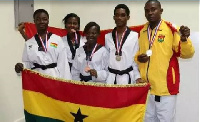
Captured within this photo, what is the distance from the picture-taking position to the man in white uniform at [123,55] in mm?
2373

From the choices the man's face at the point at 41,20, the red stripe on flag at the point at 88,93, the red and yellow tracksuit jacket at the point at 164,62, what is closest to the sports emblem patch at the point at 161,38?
the red and yellow tracksuit jacket at the point at 164,62

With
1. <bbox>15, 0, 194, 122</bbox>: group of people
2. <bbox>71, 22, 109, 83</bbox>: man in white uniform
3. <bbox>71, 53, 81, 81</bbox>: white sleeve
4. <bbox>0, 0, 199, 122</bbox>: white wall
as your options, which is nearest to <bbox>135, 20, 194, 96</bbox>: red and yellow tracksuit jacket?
<bbox>15, 0, 194, 122</bbox>: group of people

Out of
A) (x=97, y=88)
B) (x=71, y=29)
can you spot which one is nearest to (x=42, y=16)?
(x=71, y=29)

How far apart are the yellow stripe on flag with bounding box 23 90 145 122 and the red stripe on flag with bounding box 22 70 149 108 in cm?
3

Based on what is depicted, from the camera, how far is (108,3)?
3635mm

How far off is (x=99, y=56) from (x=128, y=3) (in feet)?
4.43

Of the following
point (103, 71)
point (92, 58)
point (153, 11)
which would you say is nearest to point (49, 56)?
point (92, 58)

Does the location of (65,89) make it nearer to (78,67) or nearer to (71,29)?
(78,67)

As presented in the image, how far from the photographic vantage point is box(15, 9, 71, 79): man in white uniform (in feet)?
7.94

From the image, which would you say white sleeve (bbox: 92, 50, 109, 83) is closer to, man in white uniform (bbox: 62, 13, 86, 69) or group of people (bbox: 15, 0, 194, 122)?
group of people (bbox: 15, 0, 194, 122)

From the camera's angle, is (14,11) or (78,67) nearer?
(78,67)

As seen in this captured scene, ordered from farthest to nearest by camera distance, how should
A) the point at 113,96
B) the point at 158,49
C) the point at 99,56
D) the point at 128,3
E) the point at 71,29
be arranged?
the point at 128,3 < the point at 71,29 < the point at 99,56 < the point at 158,49 < the point at 113,96

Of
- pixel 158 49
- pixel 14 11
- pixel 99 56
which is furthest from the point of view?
pixel 14 11

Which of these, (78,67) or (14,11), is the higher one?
(14,11)
